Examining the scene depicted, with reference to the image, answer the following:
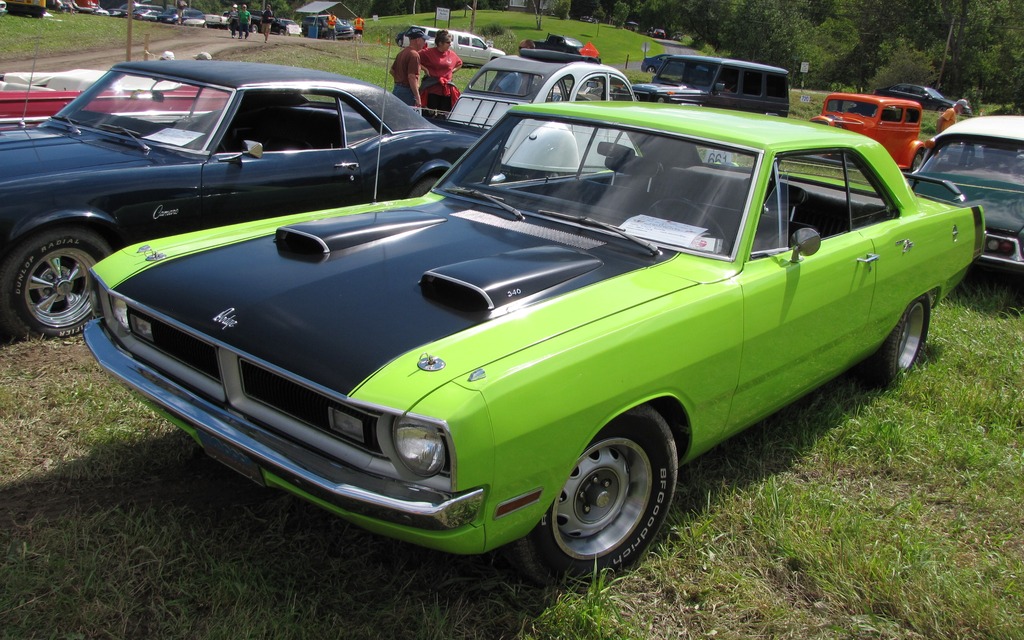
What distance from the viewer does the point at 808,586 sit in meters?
3.04

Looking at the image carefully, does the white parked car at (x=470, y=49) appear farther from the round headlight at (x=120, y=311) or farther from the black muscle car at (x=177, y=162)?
the round headlight at (x=120, y=311)

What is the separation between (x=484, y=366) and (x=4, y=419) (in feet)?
8.49

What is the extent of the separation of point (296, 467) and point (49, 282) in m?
2.86

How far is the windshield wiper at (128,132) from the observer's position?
5059 mm

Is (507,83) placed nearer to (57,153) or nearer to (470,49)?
(57,153)

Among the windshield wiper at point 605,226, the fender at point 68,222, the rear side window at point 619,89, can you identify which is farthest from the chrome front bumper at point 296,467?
the rear side window at point 619,89

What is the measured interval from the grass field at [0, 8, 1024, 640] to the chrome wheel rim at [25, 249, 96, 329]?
36cm

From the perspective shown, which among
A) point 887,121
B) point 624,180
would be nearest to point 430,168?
point 624,180

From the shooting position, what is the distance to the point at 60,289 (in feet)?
14.9

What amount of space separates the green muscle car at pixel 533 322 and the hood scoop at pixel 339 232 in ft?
0.04

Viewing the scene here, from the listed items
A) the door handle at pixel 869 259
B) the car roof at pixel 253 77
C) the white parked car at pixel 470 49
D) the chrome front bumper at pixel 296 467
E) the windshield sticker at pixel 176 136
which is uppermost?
the white parked car at pixel 470 49

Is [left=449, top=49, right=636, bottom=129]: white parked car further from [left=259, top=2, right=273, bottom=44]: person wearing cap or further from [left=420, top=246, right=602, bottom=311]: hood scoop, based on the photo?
[left=259, top=2, right=273, bottom=44]: person wearing cap

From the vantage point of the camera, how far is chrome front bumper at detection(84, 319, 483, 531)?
7.36 ft

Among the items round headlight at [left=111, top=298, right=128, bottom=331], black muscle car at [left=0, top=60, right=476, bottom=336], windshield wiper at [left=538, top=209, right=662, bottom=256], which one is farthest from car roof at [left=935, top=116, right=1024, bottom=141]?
round headlight at [left=111, top=298, right=128, bottom=331]
